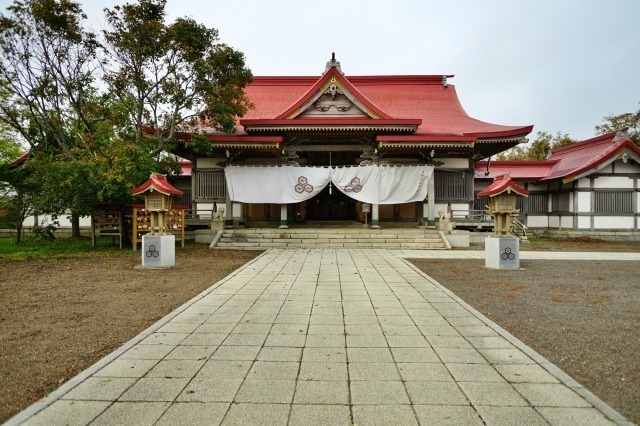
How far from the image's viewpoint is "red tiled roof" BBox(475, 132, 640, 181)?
1697cm

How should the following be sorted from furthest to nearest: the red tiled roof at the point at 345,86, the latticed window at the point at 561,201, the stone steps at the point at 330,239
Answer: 1. the latticed window at the point at 561,201
2. the red tiled roof at the point at 345,86
3. the stone steps at the point at 330,239

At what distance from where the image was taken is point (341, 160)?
58.1ft

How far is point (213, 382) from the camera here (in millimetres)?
3225

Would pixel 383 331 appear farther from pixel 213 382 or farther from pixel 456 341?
pixel 213 382

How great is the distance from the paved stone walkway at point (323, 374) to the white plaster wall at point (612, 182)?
16.6 m

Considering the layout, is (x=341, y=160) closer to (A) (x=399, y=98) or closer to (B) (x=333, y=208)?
(B) (x=333, y=208)

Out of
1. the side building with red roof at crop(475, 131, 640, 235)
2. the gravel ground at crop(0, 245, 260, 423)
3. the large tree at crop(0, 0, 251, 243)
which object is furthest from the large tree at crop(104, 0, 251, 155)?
the side building with red roof at crop(475, 131, 640, 235)

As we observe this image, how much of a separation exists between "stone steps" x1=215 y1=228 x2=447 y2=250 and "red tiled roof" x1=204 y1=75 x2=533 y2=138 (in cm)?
530

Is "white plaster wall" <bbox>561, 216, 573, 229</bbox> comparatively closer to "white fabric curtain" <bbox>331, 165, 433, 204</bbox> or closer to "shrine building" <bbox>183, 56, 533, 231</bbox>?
"shrine building" <bbox>183, 56, 533, 231</bbox>

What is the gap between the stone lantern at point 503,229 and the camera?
953cm

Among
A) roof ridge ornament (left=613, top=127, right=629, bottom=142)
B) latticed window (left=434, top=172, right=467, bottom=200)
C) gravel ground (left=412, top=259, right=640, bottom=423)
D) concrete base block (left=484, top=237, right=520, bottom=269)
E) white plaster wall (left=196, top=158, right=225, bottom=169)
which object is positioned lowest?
gravel ground (left=412, top=259, right=640, bottom=423)


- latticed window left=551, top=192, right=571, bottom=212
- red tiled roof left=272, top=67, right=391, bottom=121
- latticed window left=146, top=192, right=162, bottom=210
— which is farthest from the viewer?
latticed window left=551, top=192, right=571, bottom=212

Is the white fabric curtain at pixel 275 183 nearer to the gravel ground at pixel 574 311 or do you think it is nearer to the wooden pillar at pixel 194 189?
the wooden pillar at pixel 194 189

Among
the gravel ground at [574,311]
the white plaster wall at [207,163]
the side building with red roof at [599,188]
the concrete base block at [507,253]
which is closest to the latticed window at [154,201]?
the white plaster wall at [207,163]
